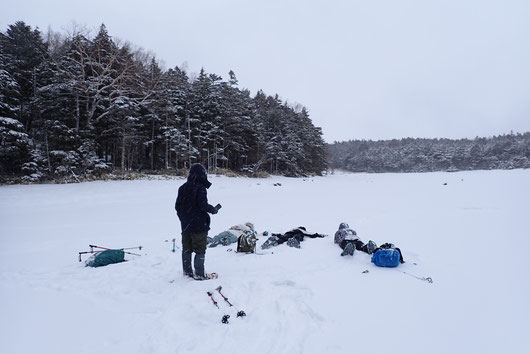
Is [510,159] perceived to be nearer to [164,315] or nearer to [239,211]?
[239,211]

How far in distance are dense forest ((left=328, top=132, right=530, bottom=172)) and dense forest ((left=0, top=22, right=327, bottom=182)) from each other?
71022mm

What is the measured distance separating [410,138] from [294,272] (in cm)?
14541

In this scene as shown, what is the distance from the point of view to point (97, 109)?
904 inches

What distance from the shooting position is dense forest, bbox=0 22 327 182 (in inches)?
730

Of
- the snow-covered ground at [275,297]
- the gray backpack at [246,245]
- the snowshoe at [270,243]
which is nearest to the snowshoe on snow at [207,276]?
the snow-covered ground at [275,297]

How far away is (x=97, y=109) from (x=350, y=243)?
2449 cm

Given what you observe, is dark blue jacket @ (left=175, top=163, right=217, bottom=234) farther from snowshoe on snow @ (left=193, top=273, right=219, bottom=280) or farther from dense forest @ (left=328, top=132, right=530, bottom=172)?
dense forest @ (left=328, top=132, right=530, bottom=172)

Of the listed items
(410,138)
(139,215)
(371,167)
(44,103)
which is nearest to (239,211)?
(139,215)

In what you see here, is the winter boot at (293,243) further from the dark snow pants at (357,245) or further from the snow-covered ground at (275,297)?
the dark snow pants at (357,245)

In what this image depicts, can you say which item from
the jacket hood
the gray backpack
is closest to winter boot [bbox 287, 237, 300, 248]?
the gray backpack

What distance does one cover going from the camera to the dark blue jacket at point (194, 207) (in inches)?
197

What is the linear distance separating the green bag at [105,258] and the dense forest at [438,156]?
→ 94.9 metres

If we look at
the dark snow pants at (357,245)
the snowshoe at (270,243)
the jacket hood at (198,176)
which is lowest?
the snowshoe at (270,243)

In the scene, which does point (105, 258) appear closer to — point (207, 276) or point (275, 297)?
point (207, 276)
